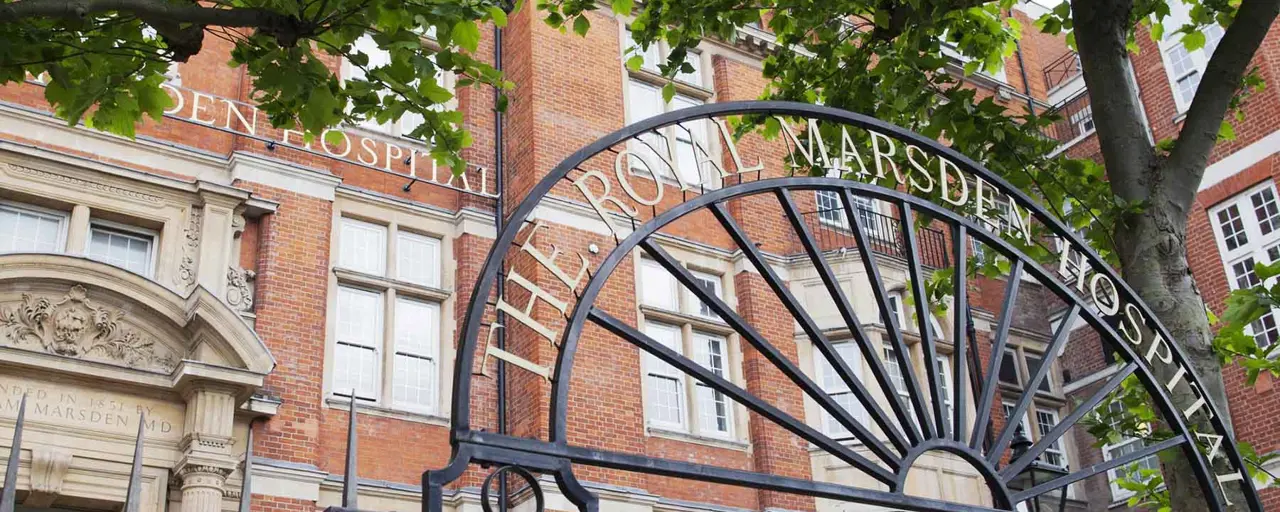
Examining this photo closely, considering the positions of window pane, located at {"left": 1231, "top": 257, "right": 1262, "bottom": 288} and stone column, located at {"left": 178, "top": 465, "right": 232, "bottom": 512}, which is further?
window pane, located at {"left": 1231, "top": 257, "right": 1262, "bottom": 288}

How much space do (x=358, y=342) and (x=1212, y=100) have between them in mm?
10093

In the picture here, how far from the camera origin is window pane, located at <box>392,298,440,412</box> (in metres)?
15.6

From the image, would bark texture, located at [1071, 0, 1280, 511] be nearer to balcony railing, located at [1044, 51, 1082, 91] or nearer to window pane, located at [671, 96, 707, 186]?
window pane, located at [671, 96, 707, 186]

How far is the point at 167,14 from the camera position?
21.9 feet

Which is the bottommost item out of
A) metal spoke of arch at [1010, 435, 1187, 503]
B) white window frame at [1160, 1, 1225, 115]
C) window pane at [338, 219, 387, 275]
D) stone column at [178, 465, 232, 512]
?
metal spoke of arch at [1010, 435, 1187, 503]

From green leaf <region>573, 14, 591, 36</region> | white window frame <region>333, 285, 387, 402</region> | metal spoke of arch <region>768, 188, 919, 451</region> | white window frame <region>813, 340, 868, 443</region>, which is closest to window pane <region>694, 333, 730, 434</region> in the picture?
white window frame <region>813, 340, 868, 443</region>

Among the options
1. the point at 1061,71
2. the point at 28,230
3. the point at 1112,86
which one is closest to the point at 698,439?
the point at 28,230

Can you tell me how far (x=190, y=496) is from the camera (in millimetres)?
13125

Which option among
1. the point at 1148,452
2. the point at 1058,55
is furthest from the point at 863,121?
the point at 1058,55

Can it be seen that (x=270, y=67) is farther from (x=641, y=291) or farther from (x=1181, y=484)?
(x=641, y=291)

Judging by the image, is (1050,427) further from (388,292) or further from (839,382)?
(388,292)

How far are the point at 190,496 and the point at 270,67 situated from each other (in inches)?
271

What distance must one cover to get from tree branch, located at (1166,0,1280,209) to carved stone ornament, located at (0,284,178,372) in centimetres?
1002

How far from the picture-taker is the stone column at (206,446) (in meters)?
13.1
